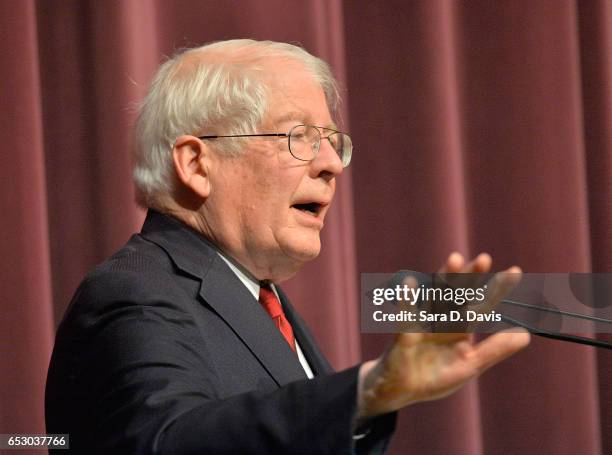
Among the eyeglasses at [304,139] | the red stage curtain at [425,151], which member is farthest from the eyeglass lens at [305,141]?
the red stage curtain at [425,151]

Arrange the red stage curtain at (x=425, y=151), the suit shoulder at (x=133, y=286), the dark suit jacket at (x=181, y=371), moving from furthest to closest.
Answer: the red stage curtain at (x=425, y=151) < the suit shoulder at (x=133, y=286) < the dark suit jacket at (x=181, y=371)

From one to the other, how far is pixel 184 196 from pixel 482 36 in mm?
1056

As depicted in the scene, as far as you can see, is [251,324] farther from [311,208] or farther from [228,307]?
[311,208]

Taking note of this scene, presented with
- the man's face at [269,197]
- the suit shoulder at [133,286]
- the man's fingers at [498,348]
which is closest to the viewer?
the man's fingers at [498,348]

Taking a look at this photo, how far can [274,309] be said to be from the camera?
4.49 feet

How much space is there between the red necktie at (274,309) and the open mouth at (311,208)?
14 centimetres

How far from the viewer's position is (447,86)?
6.64 ft

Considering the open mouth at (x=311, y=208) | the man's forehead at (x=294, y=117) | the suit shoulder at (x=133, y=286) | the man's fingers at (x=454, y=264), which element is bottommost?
the suit shoulder at (x=133, y=286)

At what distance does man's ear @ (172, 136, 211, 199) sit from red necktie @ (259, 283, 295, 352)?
0.60 feet

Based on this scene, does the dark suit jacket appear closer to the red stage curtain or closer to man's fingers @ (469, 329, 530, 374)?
man's fingers @ (469, 329, 530, 374)

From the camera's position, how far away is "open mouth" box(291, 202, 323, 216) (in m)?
1.36

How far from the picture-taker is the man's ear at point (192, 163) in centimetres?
131

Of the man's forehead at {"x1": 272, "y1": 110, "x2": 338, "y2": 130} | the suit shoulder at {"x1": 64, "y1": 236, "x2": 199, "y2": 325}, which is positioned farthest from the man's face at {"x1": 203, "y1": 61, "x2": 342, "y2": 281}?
the suit shoulder at {"x1": 64, "y1": 236, "x2": 199, "y2": 325}

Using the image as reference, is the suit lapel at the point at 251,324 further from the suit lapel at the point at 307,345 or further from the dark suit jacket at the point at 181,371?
the suit lapel at the point at 307,345
